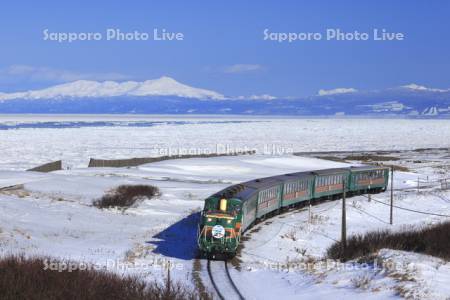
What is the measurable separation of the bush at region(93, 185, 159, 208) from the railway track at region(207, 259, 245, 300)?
16.3 meters

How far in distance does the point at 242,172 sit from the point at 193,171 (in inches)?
192

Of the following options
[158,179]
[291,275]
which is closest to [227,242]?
[291,275]

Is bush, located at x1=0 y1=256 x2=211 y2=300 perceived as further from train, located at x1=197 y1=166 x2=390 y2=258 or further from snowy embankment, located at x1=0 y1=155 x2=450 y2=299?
train, located at x1=197 y1=166 x2=390 y2=258

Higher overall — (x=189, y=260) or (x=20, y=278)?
(x=20, y=278)

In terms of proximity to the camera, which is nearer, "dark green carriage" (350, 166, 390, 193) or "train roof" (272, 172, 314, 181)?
"train roof" (272, 172, 314, 181)

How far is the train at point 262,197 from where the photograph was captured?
25.0m

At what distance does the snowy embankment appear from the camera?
2031cm

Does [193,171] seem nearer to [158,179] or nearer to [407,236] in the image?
[158,179]

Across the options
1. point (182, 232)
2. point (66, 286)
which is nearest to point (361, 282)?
point (66, 286)

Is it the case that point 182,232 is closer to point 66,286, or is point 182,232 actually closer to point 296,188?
point 296,188

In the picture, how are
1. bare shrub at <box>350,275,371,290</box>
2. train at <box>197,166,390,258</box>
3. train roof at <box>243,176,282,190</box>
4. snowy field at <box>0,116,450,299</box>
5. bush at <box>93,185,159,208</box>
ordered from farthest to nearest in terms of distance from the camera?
bush at <box>93,185,159,208</box>
train roof at <box>243,176,282,190</box>
train at <box>197,166,390,258</box>
snowy field at <box>0,116,450,299</box>
bare shrub at <box>350,275,371,290</box>

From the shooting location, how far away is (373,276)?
20.1 m

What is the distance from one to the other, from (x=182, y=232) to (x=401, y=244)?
1153 cm

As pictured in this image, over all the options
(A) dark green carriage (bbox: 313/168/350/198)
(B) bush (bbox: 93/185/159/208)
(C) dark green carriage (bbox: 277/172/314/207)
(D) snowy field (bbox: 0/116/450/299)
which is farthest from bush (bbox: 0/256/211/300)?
(A) dark green carriage (bbox: 313/168/350/198)
